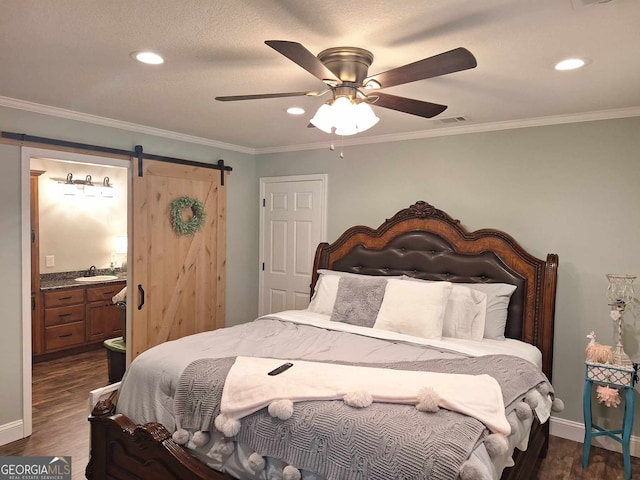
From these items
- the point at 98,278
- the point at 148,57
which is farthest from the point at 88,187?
the point at 148,57

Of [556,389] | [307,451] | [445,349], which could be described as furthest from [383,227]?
[307,451]

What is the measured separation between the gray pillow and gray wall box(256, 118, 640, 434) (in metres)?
1.00

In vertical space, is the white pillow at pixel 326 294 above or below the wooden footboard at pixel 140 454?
above

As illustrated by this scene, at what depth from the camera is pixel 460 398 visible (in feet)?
6.24

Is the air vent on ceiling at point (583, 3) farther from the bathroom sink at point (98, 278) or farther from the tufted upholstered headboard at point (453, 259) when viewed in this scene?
the bathroom sink at point (98, 278)

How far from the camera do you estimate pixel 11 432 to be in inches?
125

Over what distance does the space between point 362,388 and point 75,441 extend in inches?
95.3

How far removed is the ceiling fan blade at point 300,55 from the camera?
1607mm

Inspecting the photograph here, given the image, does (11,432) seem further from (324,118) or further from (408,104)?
(408,104)

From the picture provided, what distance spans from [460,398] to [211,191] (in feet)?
11.0

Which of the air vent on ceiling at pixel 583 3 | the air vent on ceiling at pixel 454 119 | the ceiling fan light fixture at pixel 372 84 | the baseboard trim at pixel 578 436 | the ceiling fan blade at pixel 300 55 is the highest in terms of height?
the air vent on ceiling at pixel 454 119

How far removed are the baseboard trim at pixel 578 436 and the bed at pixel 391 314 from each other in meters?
0.35

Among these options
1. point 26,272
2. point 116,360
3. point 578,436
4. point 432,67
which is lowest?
point 578,436

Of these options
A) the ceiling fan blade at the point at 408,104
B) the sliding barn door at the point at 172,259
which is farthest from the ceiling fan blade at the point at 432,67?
the sliding barn door at the point at 172,259
